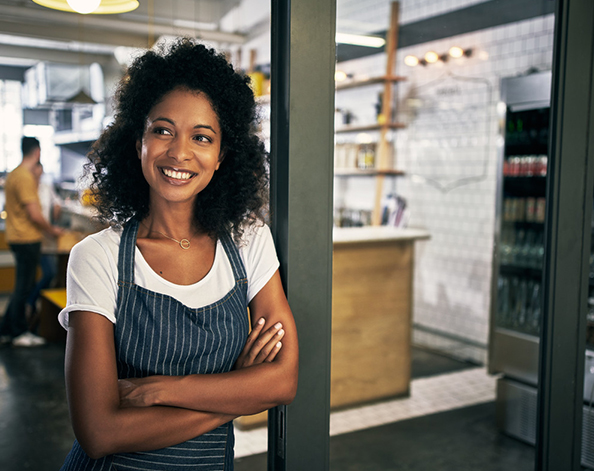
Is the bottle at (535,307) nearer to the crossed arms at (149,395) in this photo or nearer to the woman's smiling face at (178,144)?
the crossed arms at (149,395)

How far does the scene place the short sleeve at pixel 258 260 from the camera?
1211mm

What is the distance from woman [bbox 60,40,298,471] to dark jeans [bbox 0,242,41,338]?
3.57 meters

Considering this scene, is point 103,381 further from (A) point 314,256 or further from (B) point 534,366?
(B) point 534,366

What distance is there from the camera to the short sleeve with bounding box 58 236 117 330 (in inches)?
40.3

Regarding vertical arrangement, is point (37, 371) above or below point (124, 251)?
below

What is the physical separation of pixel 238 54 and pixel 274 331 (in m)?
5.51

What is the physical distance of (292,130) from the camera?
120 cm

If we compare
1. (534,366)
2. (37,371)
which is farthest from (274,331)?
(37,371)

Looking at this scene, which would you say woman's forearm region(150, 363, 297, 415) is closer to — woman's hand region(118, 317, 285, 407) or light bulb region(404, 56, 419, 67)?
woman's hand region(118, 317, 285, 407)

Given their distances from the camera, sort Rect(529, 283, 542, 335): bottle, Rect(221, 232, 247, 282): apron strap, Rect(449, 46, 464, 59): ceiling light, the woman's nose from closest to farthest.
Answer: the woman's nose, Rect(221, 232, 247, 282): apron strap, Rect(529, 283, 542, 335): bottle, Rect(449, 46, 464, 59): ceiling light

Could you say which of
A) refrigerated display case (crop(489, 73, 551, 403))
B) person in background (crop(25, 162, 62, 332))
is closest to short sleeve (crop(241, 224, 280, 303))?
refrigerated display case (crop(489, 73, 551, 403))

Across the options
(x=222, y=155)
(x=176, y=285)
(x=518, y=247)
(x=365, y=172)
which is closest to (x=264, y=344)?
(x=176, y=285)

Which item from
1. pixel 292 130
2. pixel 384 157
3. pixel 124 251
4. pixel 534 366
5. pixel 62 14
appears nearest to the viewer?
pixel 124 251

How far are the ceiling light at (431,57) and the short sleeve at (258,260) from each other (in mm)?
4030
